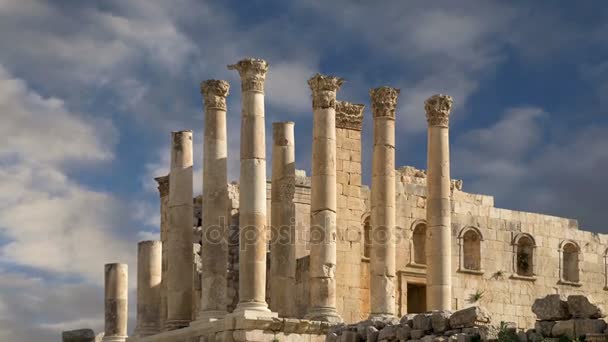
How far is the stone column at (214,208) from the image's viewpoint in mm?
31719

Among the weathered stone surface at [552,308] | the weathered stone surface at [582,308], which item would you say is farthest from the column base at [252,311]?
the weathered stone surface at [582,308]

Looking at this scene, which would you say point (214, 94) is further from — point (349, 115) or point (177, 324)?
point (177, 324)

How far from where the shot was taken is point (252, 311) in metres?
30.0

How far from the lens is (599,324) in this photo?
19.9m

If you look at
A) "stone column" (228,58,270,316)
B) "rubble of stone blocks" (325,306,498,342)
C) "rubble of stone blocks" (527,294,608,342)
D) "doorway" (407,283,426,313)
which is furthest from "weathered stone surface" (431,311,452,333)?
"doorway" (407,283,426,313)

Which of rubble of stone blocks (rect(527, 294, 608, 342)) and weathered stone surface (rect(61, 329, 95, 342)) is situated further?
weathered stone surface (rect(61, 329, 95, 342))

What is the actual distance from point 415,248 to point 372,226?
472 cm

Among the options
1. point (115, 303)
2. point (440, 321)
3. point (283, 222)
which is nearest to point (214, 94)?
point (283, 222)

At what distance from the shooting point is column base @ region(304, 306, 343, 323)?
30.9 metres

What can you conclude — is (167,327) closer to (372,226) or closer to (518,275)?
(372,226)

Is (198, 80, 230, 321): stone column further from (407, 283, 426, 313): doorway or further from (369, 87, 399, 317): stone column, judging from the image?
(407, 283, 426, 313): doorway

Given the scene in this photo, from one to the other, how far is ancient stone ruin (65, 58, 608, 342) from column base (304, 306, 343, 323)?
1.5 inches

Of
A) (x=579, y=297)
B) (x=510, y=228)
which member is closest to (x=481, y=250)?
(x=510, y=228)

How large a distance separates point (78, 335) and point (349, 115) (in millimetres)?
11696
